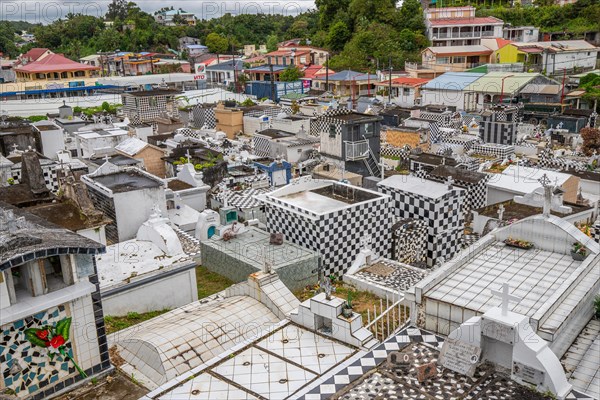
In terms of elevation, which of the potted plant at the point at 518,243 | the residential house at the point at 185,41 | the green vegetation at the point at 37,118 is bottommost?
the green vegetation at the point at 37,118

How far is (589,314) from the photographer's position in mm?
7930

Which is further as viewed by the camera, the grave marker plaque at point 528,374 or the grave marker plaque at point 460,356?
the grave marker plaque at point 460,356

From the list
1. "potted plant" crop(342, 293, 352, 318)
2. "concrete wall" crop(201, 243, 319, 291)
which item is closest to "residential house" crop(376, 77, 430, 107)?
"concrete wall" crop(201, 243, 319, 291)

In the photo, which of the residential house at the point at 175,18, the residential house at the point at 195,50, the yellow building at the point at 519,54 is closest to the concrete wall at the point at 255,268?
the yellow building at the point at 519,54

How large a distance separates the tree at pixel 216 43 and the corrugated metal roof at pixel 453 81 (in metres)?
43.8

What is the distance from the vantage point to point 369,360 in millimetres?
6973

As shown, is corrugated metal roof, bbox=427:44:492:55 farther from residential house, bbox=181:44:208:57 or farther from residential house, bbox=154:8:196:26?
residential house, bbox=154:8:196:26

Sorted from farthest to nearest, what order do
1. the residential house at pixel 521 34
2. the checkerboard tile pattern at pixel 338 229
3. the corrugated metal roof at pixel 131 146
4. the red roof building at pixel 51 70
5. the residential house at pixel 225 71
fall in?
the residential house at pixel 521 34 < the residential house at pixel 225 71 < the red roof building at pixel 51 70 < the corrugated metal roof at pixel 131 146 < the checkerboard tile pattern at pixel 338 229

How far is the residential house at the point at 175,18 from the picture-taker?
97250mm

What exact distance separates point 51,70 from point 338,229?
49733mm

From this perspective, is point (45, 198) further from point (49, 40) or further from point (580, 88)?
point (49, 40)

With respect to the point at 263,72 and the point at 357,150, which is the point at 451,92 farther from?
the point at 357,150

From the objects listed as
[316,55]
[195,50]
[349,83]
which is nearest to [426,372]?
[349,83]

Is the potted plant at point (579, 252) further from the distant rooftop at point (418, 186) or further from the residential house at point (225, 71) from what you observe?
the residential house at point (225, 71)
